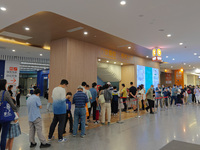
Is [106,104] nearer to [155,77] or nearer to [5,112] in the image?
[5,112]

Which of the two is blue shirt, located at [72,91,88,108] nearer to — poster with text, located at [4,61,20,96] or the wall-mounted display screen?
the wall-mounted display screen

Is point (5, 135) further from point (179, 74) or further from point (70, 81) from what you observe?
point (179, 74)

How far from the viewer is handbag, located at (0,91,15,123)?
9.19 feet

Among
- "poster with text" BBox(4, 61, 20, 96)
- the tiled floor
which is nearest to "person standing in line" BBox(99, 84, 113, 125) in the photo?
the tiled floor

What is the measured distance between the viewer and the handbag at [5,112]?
280 cm

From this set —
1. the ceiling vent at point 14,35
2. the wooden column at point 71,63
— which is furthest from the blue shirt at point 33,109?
the ceiling vent at point 14,35

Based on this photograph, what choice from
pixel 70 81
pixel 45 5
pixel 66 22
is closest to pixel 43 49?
pixel 70 81

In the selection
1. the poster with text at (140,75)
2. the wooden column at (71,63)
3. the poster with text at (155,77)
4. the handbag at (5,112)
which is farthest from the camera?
the poster with text at (155,77)

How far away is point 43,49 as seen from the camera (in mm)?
9867

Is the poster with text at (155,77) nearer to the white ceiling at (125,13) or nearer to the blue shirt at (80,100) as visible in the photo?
the white ceiling at (125,13)

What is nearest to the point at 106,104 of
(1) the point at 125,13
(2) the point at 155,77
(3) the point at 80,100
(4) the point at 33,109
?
(3) the point at 80,100

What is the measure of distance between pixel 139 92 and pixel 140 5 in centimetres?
567

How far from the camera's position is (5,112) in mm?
2828

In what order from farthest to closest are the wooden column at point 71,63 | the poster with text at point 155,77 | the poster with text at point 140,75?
the poster with text at point 155,77, the poster with text at point 140,75, the wooden column at point 71,63
